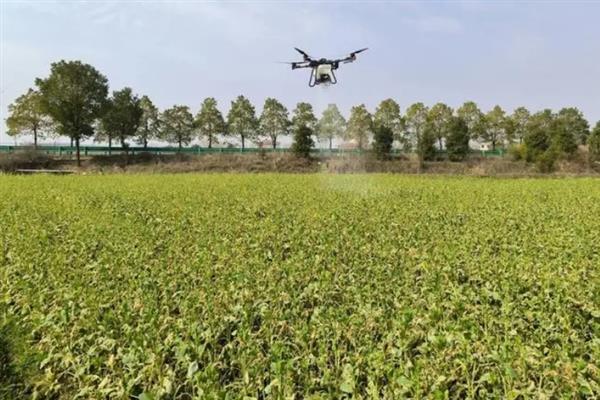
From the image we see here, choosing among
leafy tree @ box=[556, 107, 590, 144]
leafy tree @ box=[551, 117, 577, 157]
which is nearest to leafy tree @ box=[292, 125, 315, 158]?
leafy tree @ box=[551, 117, 577, 157]

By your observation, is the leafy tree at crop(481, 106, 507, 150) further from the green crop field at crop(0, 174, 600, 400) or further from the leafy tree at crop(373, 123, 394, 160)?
the green crop field at crop(0, 174, 600, 400)

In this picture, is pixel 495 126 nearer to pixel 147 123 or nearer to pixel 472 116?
pixel 472 116

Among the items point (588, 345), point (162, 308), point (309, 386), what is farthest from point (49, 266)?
point (588, 345)

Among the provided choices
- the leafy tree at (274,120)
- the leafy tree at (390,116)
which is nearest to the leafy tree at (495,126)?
the leafy tree at (390,116)

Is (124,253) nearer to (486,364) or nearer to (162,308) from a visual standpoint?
(162,308)

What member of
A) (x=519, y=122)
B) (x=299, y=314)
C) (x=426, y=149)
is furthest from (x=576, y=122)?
(x=299, y=314)

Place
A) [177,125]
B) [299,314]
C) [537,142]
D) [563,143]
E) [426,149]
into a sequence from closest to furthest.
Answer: [299,314]
[563,143]
[537,142]
[426,149]
[177,125]

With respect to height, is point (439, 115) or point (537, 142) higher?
point (439, 115)
